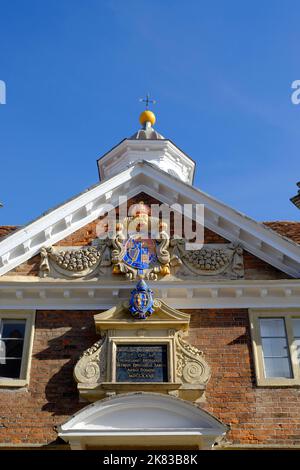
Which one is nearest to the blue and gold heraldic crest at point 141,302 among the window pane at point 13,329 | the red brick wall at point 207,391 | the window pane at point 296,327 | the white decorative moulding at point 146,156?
the red brick wall at point 207,391

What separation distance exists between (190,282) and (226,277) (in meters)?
0.86

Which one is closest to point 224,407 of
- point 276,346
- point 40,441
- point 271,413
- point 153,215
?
point 271,413

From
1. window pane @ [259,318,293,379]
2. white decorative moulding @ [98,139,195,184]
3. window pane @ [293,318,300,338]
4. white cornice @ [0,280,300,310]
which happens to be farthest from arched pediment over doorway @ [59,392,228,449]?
white decorative moulding @ [98,139,195,184]

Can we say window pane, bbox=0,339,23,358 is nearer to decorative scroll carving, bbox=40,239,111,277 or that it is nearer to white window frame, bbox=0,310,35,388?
white window frame, bbox=0,310,35,388

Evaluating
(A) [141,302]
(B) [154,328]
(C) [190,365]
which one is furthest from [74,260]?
(C) [190,365]

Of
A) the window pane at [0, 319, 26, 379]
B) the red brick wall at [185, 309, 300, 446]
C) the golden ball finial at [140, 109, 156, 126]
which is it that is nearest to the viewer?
the red brick wall at [185, 309, 300, 446]

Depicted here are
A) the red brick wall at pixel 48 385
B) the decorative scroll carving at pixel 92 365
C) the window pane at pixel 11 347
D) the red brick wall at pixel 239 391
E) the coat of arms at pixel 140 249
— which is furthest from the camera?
the coat of arms at pixel 140 249

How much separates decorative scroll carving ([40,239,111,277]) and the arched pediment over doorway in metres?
3.10

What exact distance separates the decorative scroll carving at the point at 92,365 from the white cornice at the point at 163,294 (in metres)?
1.05

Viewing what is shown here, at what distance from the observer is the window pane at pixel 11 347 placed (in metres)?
12.3

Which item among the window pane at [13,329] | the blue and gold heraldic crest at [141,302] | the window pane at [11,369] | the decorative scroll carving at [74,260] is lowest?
the window pane at [11,369]

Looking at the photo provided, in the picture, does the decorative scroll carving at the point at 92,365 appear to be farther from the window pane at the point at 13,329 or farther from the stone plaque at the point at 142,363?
the window pane at the point at 13,329

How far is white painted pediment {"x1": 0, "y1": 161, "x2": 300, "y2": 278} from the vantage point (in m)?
13.2

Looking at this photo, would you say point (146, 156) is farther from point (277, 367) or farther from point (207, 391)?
point (207, 391)
